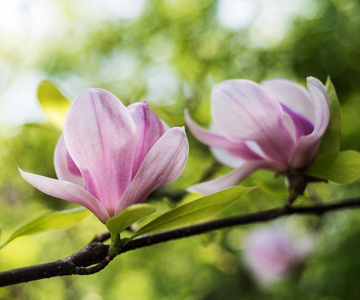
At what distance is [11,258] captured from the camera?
1.43m

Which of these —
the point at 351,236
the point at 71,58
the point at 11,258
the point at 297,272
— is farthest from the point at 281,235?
the point at 71,58

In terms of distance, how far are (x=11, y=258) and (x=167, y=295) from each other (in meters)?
1.06

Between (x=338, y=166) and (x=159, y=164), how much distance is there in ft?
0.93

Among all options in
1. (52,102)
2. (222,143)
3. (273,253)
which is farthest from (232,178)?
(273,253)

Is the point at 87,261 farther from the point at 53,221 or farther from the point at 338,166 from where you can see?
the point at 338,166

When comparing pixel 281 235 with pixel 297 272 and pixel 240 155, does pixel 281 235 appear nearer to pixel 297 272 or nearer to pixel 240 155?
pixel 297 272

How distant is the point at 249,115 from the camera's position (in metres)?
0.55

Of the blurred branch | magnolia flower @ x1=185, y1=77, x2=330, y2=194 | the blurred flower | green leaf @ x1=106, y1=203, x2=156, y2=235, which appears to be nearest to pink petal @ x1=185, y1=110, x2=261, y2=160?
magnolia flower @ x1=185, y1=77, x2=330, y2=194

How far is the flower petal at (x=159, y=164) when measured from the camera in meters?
0.42

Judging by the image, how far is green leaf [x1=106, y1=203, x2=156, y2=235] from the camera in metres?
0.37

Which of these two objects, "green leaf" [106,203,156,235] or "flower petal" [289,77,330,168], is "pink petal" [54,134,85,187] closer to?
"green leaf" [106,203,156,235]

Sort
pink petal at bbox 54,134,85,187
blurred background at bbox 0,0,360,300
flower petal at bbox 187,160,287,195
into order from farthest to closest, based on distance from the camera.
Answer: blurred background at bbox 0,0,360,300, flower petal at bbox 187,160,287,195, pink petal at bbox 54,134,85,187

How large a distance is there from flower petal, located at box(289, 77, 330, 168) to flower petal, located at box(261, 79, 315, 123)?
0.06 metres

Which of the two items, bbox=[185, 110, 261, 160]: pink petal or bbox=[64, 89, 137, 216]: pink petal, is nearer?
bbox=[64, 89, 137, 216]: pink petal
